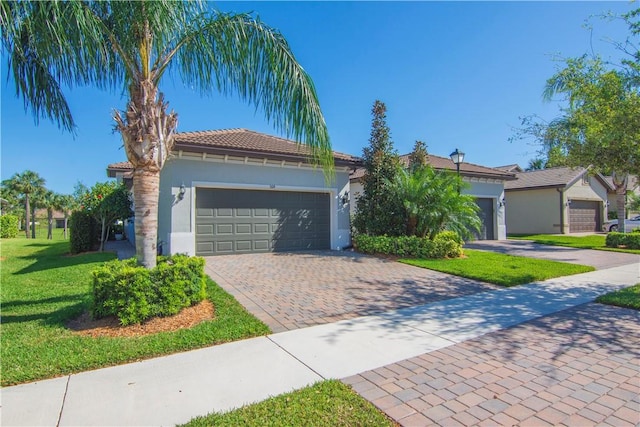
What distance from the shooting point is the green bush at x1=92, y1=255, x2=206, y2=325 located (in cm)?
468

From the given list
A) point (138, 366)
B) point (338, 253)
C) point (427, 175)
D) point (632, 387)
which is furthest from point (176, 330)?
point (427, 175)

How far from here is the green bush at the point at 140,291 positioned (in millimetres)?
4676

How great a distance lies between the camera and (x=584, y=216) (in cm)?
2380

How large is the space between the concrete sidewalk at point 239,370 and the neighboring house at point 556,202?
67.4ft

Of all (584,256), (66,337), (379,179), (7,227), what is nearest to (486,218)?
(584,256)

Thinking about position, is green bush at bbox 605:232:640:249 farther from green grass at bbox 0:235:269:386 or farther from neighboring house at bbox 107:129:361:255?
green grass at bbox 0:235:269:386

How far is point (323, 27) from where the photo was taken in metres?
9.09

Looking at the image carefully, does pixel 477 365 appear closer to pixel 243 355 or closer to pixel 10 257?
pixel 243 355

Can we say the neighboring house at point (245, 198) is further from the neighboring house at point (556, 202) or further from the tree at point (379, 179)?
the neighboring house at point (556, 202)

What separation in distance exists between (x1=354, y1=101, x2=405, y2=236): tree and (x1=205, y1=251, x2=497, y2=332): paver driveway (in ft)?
7.02

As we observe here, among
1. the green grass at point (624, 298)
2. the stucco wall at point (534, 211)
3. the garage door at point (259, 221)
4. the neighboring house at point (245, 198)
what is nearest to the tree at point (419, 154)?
the neighboring house at point (245, 198)

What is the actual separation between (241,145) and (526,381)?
10.3 meters

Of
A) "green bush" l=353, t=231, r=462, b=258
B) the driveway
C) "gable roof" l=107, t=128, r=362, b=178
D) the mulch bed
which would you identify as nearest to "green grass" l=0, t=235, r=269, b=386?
the mulch bed

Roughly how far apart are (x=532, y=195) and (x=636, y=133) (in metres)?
19.5
